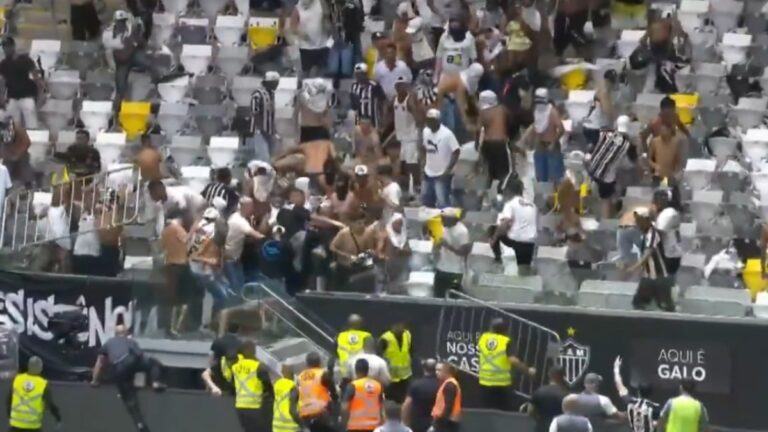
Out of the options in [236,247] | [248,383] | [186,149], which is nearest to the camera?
[248,383]

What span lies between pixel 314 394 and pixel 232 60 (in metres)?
7.61

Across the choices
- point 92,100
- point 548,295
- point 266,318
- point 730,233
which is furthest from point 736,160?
point 92,100

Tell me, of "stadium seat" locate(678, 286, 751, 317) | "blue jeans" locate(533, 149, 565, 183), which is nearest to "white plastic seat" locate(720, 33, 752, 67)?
"blue jeans" locate(533, 149, 565, 183)

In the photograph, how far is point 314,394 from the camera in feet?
73.2

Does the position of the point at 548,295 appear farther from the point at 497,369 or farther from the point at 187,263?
the point at 187,263

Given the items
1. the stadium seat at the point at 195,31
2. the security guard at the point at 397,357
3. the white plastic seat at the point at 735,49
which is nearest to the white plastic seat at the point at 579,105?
the white plastic seat at the point at 735,49

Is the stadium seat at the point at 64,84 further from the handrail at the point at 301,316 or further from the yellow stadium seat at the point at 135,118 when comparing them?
the handrail at the point at 301,316

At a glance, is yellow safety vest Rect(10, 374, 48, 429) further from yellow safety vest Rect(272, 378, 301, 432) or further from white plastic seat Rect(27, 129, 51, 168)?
white plastic seat Rect(27, 129, 51, 168)

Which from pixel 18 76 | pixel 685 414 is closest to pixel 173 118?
pixel 18 76

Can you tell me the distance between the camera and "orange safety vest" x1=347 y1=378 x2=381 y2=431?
71.9ft

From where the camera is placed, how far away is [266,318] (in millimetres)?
23969

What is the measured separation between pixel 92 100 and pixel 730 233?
8609mm

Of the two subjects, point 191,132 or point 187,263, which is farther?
point 191,132

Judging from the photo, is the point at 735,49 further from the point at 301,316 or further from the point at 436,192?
the point at 301,316
